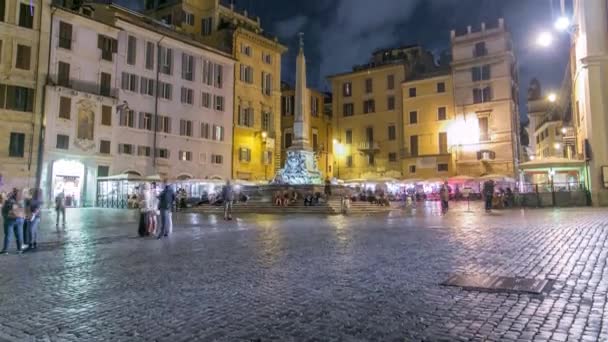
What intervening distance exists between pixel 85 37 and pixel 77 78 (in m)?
3.61

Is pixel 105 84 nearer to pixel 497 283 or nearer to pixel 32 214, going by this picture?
pixel 32 214

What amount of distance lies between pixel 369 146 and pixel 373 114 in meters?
4.17

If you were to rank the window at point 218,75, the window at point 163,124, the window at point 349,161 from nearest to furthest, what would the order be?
1. the window at point 163,124
2. the window at point 218,75
3. the window at point 349,161

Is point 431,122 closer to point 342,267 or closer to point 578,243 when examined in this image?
point 578,243

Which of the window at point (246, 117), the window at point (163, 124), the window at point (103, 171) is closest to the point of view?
the window at point (103, 171)

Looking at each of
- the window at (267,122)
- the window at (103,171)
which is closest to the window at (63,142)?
the window at (103,171)

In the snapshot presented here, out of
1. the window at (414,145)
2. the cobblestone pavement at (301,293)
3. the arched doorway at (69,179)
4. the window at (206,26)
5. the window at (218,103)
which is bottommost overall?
the cobblestone pavement at (301,293)

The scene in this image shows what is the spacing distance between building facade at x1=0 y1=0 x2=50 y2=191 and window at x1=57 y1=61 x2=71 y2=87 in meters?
1.07

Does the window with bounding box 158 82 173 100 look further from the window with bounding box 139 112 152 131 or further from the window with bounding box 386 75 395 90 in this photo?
the window with bounding box 386 75 395 90

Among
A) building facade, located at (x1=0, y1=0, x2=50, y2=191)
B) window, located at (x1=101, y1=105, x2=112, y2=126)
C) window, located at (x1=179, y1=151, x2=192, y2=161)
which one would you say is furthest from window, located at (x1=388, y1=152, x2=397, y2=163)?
building facade, located at (x1=0, y1=0, x2=50, y2=191)

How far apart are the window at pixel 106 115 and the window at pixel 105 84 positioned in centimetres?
124

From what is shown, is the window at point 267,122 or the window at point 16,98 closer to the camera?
the window at point 16,98

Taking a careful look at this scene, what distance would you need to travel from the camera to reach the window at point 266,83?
2029 inches

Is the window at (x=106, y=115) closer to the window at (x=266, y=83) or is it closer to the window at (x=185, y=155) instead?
the window at (x=185, y=155)
